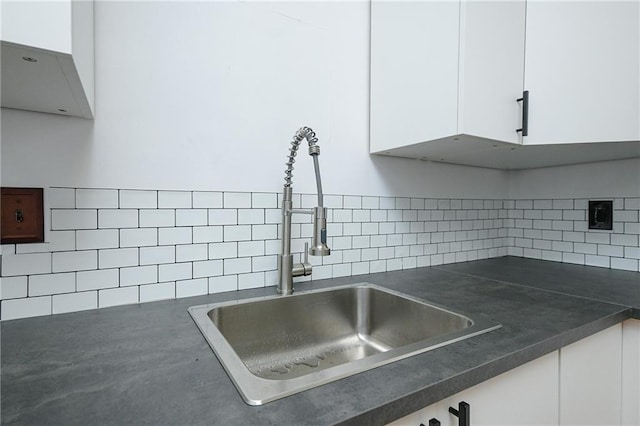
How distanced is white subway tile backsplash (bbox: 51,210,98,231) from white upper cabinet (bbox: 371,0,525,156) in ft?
3.25

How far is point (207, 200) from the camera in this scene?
100cm

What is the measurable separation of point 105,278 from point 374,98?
1.11m

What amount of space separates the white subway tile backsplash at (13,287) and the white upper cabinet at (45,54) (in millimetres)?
412

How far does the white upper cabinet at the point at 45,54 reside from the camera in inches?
17.9

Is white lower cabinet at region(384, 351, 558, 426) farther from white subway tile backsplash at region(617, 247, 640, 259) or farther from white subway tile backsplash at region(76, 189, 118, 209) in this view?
white subway tile backsplash at region(617, 247, 640, 259)

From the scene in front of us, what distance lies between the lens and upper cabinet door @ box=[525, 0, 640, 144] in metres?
1.05

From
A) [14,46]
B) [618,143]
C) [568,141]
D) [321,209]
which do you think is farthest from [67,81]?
[618,143]

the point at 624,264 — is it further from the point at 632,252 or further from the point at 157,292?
the point at 157,292

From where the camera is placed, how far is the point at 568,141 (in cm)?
111

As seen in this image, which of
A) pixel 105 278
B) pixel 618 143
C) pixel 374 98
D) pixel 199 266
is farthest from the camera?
pixel 374 98

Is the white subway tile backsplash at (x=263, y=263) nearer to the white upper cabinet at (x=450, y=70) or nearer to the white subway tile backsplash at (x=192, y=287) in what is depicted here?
the white subway tile backsplash at (x=192, y=287)

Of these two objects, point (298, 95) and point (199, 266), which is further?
point (298, 95)

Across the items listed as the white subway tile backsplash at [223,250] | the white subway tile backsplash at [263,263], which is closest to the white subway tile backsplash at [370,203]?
the white subway tile backsplash at [263,263]

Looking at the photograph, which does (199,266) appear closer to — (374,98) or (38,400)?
(38,400)
